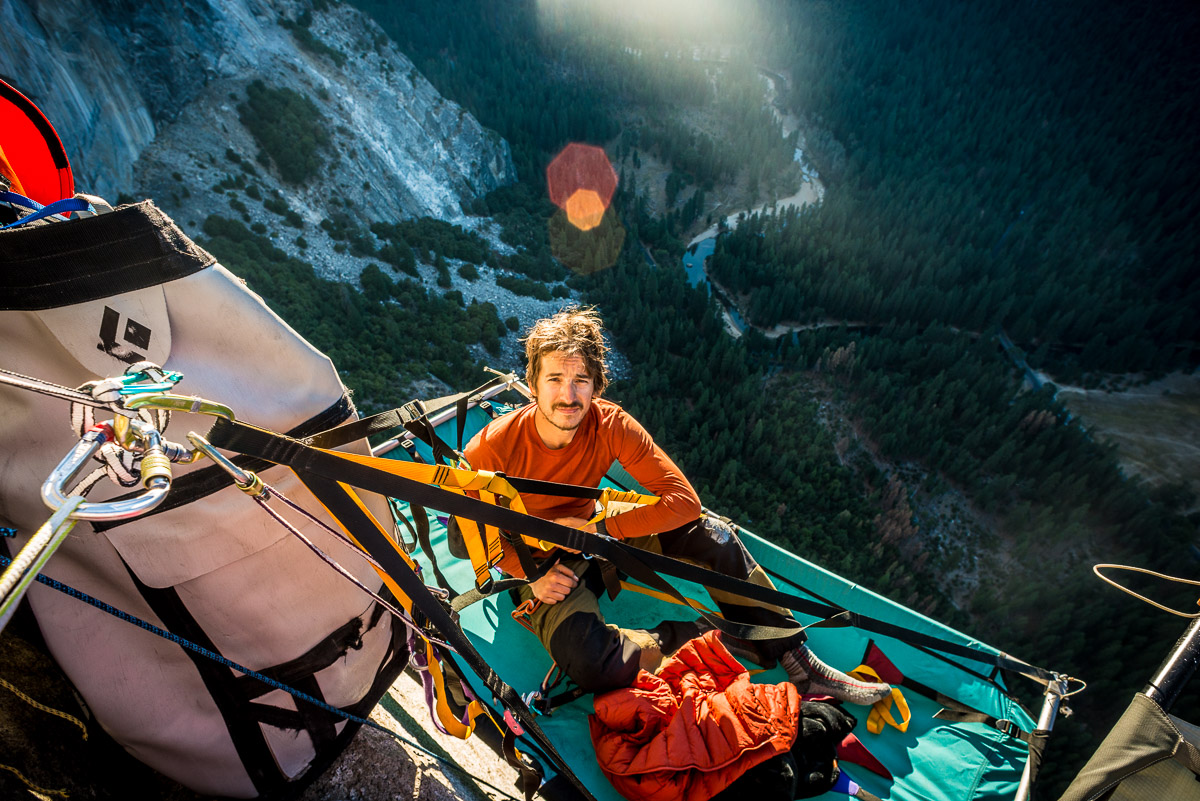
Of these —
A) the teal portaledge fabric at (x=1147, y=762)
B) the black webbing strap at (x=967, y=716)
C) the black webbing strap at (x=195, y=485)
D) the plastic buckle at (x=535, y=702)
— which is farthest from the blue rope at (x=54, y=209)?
the black webbing strap at (x=967, y=716)

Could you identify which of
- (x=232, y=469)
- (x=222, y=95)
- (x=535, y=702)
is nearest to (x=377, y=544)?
(x=232, y=469)

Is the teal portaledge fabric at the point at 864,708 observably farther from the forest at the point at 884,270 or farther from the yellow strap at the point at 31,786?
the forest at the point at 884,270

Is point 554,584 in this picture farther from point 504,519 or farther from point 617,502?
point 504,519

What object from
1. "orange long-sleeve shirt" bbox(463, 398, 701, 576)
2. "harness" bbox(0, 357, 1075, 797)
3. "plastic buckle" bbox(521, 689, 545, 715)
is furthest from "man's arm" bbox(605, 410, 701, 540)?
"plastic buckle" bbox(521, 689, 545, 715)

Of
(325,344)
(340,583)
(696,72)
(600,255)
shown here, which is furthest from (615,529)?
(696,72)

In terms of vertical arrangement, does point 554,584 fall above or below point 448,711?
above

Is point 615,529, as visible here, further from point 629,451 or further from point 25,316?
point 25,316
